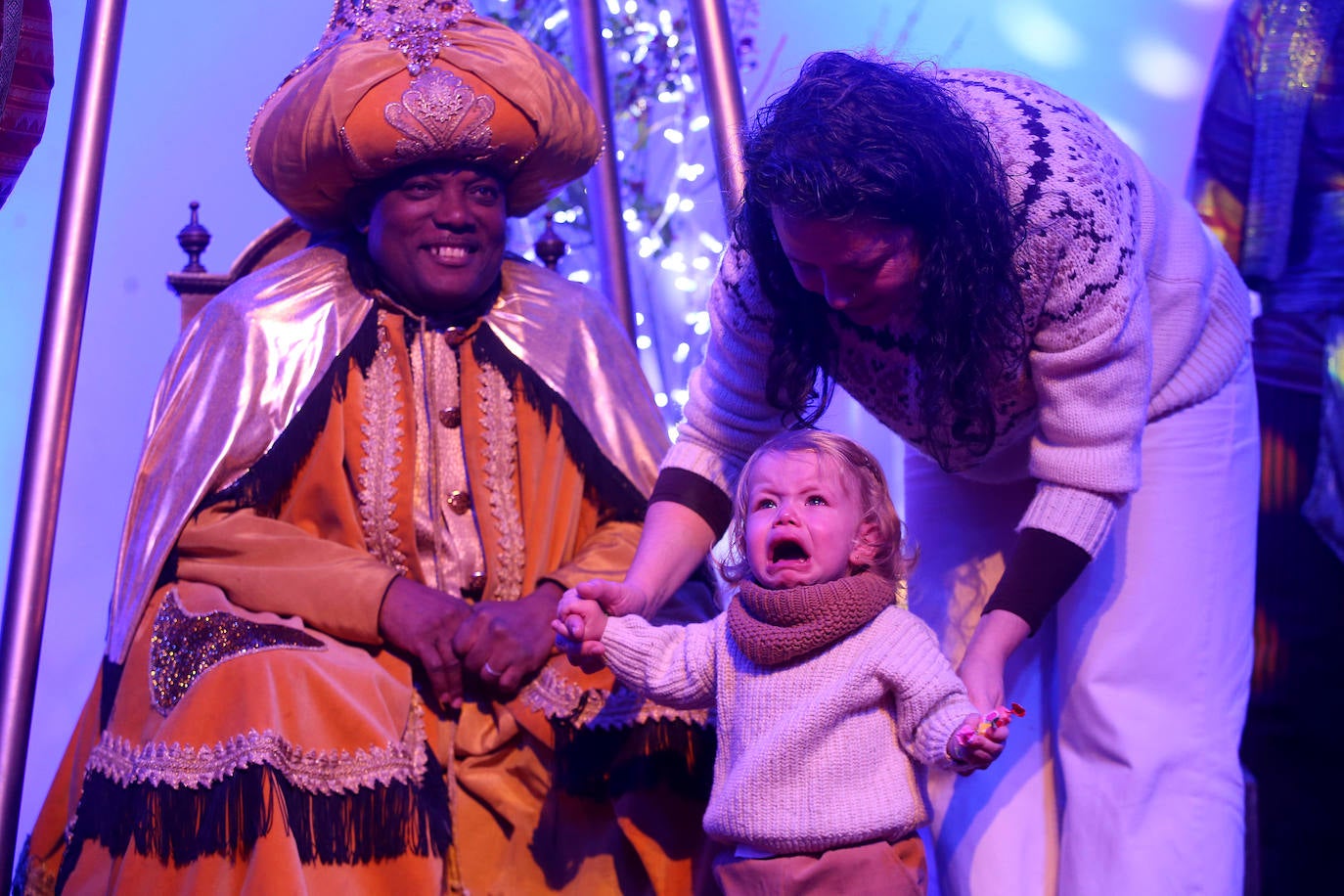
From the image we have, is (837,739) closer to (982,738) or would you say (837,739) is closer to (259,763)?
(982,738)

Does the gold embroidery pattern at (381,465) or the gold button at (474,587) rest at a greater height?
the gold embroidery pattern at (381,465)

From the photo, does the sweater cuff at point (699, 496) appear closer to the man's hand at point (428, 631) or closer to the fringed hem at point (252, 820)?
the man's hand at point (428, 631)

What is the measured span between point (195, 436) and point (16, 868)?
2.35 ft

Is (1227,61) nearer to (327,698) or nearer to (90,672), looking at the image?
(327,698)

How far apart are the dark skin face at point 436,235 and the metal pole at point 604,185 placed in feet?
1.86

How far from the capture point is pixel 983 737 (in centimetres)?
143

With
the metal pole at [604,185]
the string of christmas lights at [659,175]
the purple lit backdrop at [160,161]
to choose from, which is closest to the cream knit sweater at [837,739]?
the metal pole at [604,185]

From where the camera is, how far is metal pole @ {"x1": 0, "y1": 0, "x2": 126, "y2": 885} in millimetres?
2115

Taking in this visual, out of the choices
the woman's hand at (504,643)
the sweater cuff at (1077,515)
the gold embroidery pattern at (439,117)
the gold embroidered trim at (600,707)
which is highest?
the gold embroidery pattern at (439,117)

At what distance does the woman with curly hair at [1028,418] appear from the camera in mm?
1555

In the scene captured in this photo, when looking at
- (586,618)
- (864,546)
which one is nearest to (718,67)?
(864,546)

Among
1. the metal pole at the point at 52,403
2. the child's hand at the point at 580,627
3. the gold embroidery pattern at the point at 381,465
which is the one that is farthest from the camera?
the gold embroidery pattern at the point at 381,465

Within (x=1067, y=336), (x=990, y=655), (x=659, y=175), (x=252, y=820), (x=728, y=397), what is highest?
(x=659, y=175)

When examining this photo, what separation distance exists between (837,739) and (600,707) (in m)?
0.47
